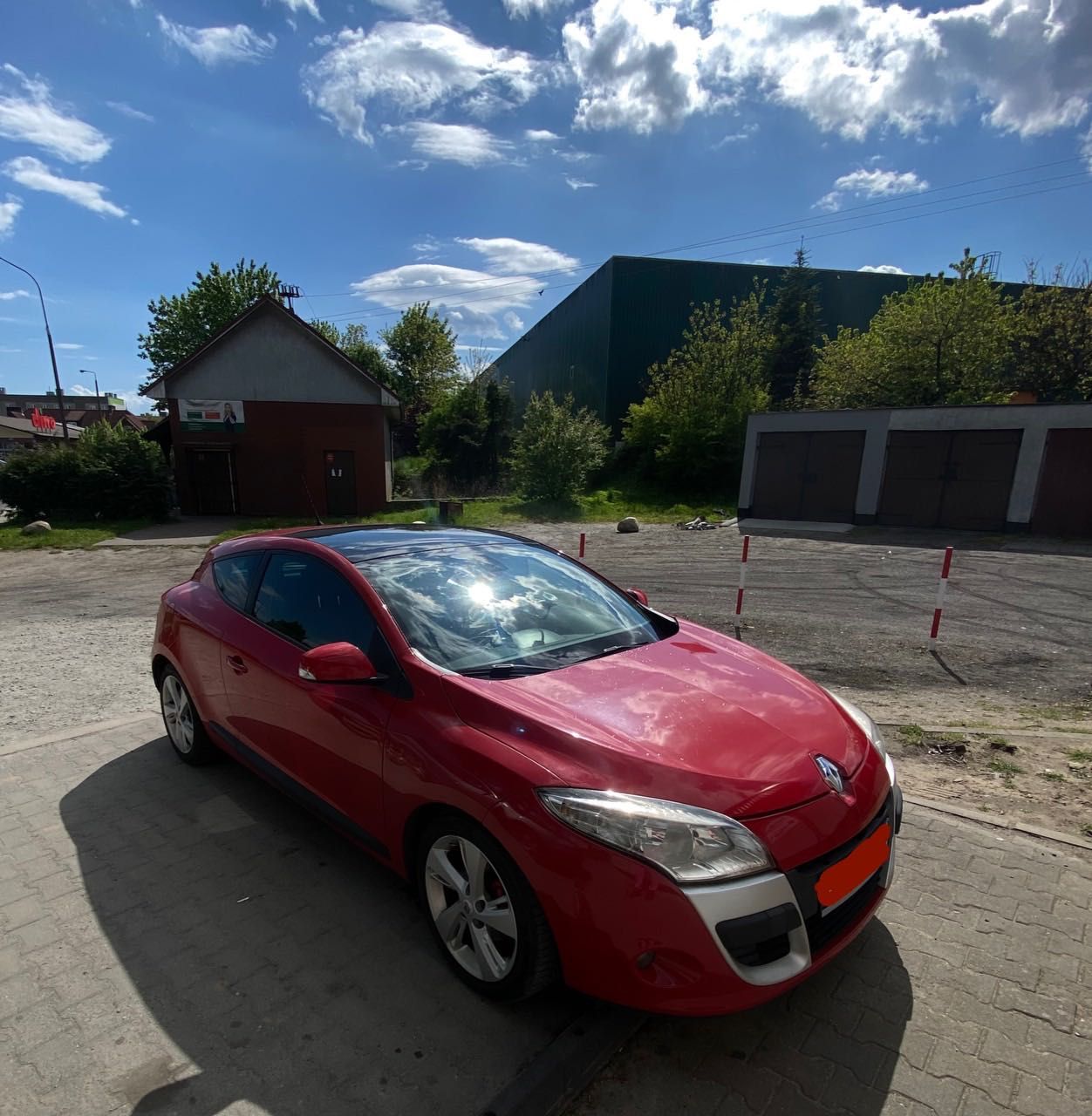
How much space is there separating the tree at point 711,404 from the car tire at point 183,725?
84.8 ft

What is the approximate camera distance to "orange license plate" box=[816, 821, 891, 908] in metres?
1.90

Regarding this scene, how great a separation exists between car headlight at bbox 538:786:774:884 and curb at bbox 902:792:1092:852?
208cm

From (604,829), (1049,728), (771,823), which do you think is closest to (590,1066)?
(604,829)

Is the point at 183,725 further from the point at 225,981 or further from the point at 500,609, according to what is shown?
the point at 500,609

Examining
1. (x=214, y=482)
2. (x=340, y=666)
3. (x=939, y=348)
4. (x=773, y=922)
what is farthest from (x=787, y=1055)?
(x=939, y=348)

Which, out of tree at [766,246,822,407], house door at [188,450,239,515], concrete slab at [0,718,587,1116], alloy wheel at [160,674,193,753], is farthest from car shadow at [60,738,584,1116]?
tree at [766,246,822,407]

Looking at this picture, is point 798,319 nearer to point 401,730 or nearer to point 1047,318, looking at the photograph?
point 1047,318

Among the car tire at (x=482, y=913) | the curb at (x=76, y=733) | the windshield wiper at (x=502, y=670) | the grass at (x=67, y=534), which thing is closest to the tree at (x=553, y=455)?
the grass at (x=67, y=534)

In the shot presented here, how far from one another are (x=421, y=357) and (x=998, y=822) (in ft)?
176

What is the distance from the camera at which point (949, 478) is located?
1772 centimetres

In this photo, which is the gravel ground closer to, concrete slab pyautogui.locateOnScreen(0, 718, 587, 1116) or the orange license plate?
concrete slab pyautogui.locateOnScreen(0, 718, 587, 1116)

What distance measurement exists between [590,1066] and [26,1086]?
167cm

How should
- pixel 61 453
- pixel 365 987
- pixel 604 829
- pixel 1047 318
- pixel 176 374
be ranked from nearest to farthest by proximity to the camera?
pixel 604 829
pixel 365 987
pixel 61 453
pixel 176 374
pixel 1047 318

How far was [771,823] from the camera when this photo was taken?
1.83 meters
